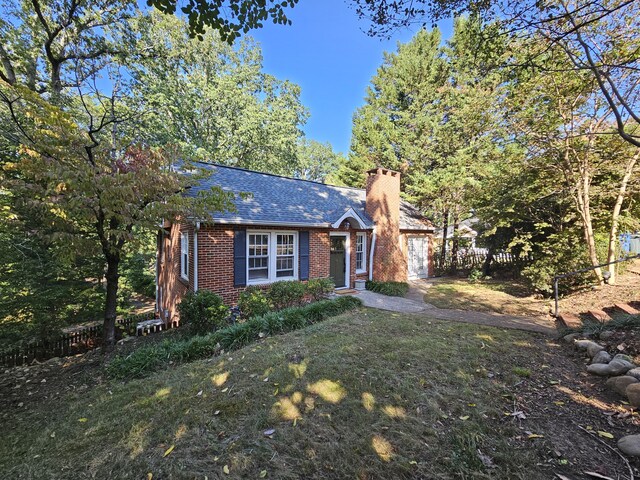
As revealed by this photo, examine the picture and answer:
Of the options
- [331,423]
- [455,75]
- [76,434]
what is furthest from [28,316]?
[455,75]

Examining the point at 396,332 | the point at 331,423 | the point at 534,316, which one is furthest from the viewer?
the point at 534,316

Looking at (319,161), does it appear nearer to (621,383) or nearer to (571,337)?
(571,337)

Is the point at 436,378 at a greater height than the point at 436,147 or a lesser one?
lesser

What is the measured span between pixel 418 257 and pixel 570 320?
9367 mm

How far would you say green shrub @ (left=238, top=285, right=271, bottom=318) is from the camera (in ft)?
25.4

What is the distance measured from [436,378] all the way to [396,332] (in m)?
2.12

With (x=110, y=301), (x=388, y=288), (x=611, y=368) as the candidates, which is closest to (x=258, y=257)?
(x=110, y=301)

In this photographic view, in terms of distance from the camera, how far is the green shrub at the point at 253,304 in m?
7.73

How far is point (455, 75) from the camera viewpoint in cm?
1844

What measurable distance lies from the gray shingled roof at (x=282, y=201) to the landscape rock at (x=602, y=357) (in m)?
7.63

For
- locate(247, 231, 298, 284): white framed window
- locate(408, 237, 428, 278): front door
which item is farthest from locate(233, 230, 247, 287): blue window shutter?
locate(408, 237, 428, 278): front door

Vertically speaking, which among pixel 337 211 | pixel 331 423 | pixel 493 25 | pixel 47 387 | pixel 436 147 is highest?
pixel 436 147

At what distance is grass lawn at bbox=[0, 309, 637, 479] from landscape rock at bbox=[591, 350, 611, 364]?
0.27 m

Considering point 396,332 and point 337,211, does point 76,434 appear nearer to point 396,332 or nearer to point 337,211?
point 396,332
